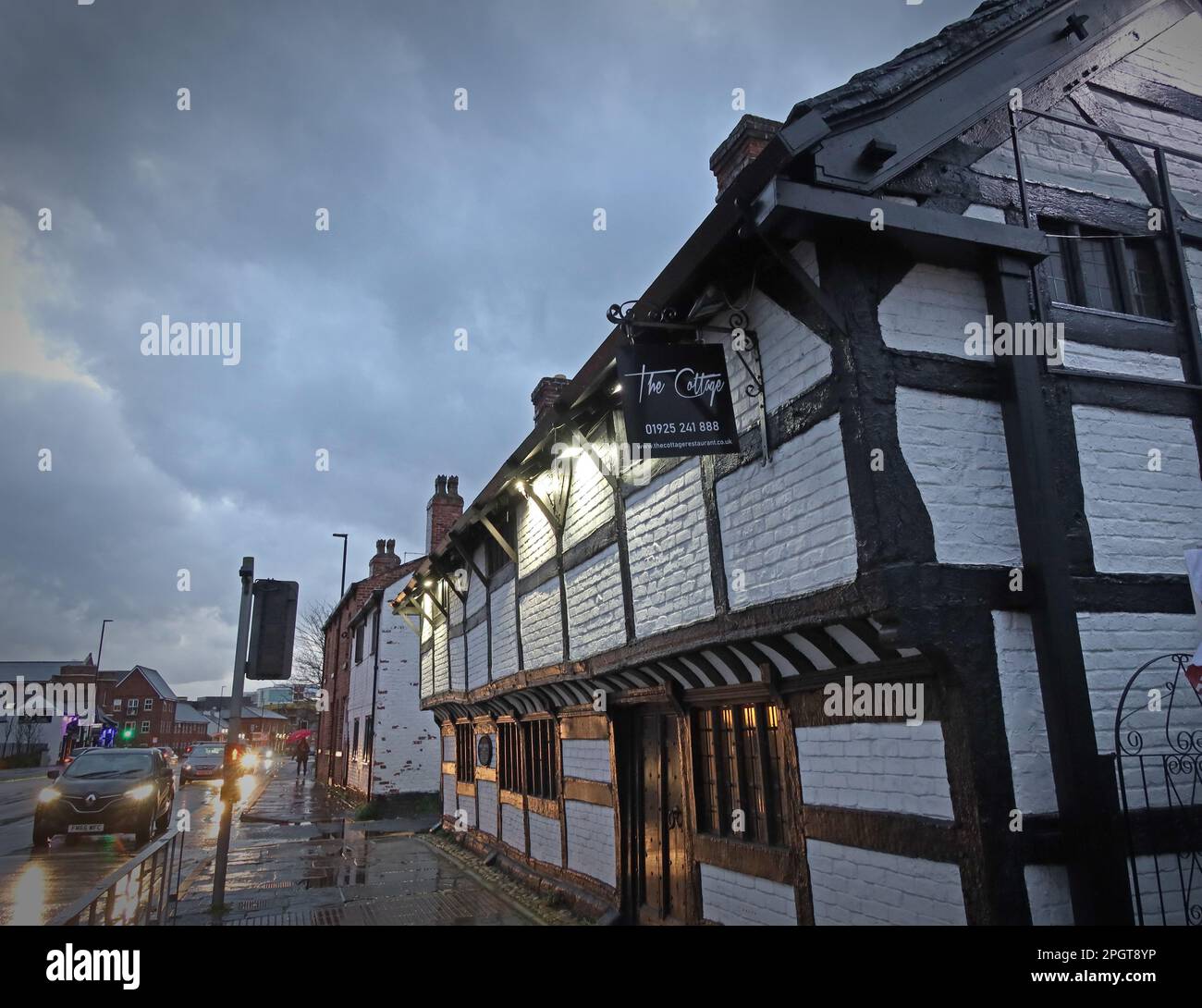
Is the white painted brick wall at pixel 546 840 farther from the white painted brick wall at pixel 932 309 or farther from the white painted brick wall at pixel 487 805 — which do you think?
the white painted brick wall at pixel 932 309

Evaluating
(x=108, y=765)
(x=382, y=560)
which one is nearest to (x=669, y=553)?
(x=108, y=765)

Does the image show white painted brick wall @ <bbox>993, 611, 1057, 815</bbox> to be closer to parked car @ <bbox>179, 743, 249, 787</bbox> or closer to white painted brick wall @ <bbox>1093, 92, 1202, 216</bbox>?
white painted brick wall @ <bbox>1093, 92, 1202, 216</bbox>

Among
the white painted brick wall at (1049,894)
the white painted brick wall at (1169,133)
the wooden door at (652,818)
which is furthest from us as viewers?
the wooden door at (652,818)

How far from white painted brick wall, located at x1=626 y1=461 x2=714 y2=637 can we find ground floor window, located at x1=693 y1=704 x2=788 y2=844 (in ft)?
3.07

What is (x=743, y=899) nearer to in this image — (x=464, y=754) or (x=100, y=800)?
(x=464, y=754)

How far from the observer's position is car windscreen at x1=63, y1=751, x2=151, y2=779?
574 inches

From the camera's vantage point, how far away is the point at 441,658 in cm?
1762

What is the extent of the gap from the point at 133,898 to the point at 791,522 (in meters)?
5.40

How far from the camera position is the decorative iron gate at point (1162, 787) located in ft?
15.4

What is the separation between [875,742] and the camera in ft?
16.5

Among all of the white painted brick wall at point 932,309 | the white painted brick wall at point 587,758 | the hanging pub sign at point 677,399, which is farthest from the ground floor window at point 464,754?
the white painted brick wall at point 932,309

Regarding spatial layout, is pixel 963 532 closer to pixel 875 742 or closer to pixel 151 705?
pixel 875 742

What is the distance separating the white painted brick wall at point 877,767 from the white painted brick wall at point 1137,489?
5.69ft

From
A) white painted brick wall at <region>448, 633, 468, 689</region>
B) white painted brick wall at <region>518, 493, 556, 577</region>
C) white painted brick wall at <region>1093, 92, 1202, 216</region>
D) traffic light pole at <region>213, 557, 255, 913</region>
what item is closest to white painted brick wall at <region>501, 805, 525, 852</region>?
white painted brick wall at <region>448, 633, 468, 689</region>
